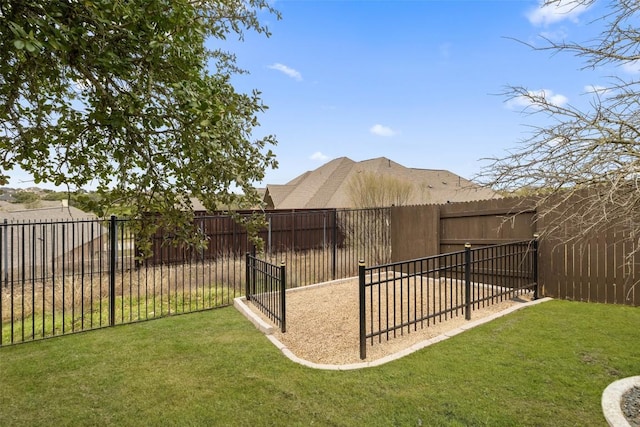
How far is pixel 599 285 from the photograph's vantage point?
223 inches

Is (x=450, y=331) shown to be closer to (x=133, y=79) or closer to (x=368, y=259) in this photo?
(x=133, y=79)

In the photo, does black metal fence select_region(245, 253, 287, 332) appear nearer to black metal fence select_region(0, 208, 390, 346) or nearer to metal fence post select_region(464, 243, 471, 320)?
black metal fence select_region(0, 208, 390, 346)

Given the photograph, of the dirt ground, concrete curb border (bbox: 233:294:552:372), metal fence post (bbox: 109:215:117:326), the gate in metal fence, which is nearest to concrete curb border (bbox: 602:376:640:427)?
concrete curb border (bbox: 233:294:552:372)

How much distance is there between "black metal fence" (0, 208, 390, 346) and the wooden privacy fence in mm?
1742

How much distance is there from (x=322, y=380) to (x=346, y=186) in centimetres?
1501

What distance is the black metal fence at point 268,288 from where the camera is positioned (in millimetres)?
5109

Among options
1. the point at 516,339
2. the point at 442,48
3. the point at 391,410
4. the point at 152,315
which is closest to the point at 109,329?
the point at 152,315

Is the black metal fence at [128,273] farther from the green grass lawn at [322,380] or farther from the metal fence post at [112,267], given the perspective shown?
the green grass lawn at [322,380]

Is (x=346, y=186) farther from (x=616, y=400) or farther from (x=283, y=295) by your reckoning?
(x=616, y=400)

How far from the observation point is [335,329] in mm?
5324

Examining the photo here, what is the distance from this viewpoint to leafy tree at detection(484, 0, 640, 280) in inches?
91.6

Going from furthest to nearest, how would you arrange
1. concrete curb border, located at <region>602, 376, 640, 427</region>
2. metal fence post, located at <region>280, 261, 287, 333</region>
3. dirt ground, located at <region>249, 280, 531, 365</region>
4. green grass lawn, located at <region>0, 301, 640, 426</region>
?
metal fence post, located at <region>280, 261, 287, 333</region> → dirt ground, located at <region>249, 280, 531, 365</region> → green grass lawn, located at <region>0, 301, 640, 426</region> → concrete curb border, located at <region>602, 376, 640, 427</region>

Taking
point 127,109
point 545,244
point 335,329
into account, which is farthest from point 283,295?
point 545,244

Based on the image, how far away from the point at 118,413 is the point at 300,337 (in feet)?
7.87
